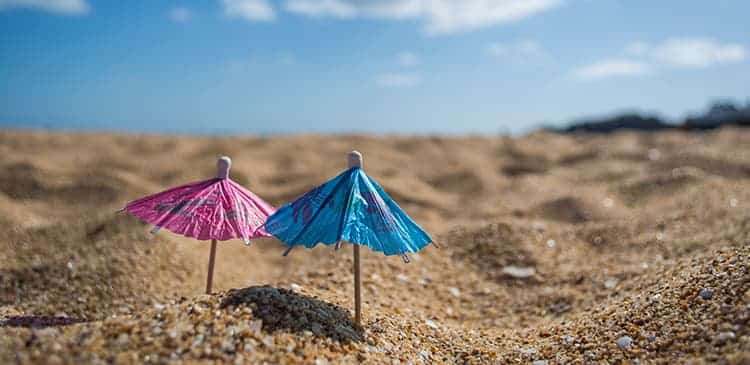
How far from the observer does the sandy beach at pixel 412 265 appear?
2.82 meters

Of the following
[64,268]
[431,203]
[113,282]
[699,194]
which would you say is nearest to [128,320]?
[113,282]

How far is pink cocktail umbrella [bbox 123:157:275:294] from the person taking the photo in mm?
3314

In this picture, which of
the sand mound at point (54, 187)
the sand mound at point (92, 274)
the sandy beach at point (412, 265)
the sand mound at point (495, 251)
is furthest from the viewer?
the sand mound at point (54, 187)

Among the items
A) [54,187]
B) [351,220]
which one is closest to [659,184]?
[351,220]

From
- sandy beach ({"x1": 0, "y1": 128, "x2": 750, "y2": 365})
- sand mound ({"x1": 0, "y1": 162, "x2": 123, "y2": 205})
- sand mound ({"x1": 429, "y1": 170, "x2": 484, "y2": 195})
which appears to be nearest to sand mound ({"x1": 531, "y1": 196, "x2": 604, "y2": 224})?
sandy beach ({"x1": 0, "y1": 128, "x2": 750, "y2": 365})

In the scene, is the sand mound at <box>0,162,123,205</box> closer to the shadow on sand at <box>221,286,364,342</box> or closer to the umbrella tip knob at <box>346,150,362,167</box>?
the shadow on sand at <box>221,286,364,342</box>

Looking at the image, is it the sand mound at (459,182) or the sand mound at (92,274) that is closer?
the sand mound at (92,274)

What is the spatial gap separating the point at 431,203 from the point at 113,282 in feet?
15.5

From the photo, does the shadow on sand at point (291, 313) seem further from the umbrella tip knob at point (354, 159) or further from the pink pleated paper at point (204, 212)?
the umbrella tip knob at point (354, 159)

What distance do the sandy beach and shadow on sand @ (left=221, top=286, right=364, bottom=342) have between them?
0.01 metres

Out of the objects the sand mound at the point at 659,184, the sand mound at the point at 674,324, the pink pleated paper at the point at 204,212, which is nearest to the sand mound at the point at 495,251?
the sand mound at the point at 674,324

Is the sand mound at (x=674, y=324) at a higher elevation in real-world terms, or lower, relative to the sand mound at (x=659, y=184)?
lower

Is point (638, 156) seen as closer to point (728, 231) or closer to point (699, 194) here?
point (699, 194)

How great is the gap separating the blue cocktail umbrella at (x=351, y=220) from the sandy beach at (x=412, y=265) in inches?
15.4
